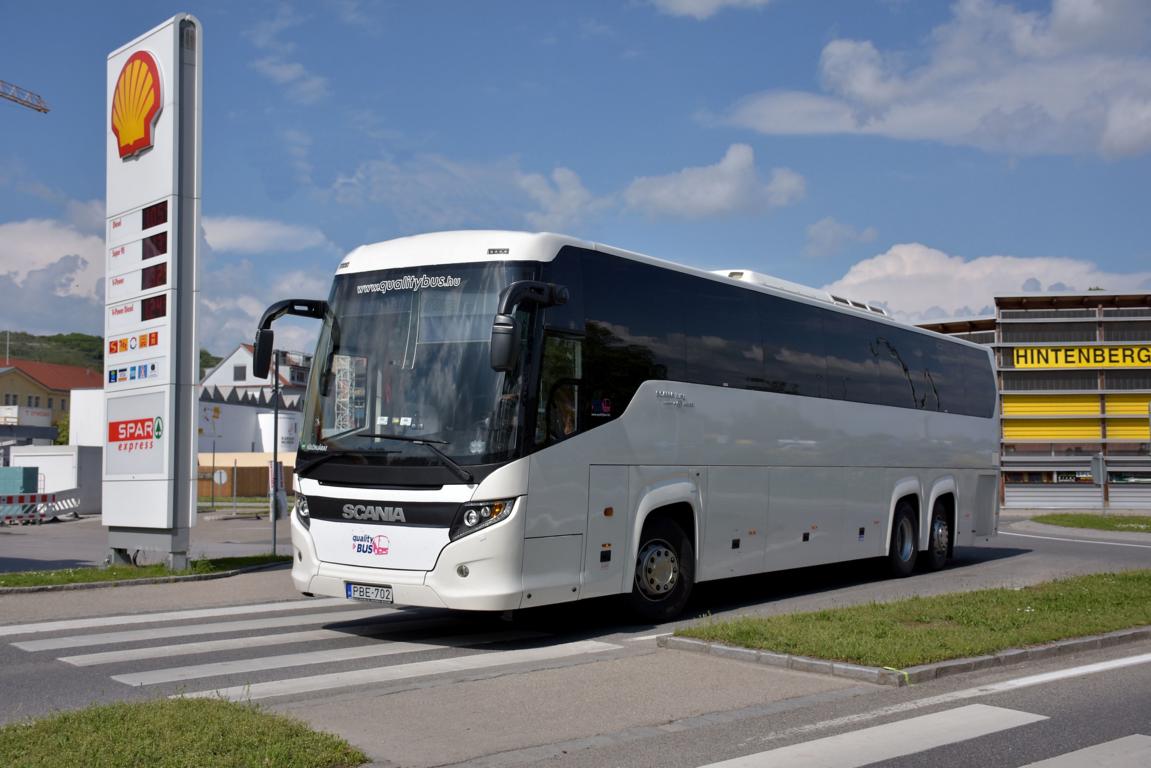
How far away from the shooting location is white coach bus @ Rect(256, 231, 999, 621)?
9820 mm

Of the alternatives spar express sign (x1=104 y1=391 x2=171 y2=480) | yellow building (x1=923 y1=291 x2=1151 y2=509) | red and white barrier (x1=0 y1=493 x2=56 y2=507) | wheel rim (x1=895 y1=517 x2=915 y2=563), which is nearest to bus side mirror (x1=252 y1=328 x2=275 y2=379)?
spar express sign (x1=104 y1=391 x2=171 y2=480)

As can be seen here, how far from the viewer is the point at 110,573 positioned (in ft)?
53.0

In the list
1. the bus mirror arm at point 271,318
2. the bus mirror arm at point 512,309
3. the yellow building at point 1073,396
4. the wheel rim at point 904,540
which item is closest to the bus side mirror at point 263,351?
the bus mirror arm at point 271,318

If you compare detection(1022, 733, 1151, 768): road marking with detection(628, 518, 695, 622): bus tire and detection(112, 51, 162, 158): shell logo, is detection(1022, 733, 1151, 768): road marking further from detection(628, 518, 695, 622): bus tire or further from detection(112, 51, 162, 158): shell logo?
detection(112, 51, 162, 158): shell logo

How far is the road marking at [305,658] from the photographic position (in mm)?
8578

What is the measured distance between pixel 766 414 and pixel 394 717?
758cm

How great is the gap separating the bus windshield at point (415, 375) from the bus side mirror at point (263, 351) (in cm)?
46

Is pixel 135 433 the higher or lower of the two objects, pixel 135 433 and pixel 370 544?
the higher

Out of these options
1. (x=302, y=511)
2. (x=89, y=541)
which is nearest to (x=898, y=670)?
(x=302, y=511)

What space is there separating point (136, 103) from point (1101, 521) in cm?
2716

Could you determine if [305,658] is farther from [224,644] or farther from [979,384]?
[979,384]

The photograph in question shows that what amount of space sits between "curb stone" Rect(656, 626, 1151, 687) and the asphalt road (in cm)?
11

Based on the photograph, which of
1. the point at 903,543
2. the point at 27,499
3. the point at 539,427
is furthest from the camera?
the point at 27,499

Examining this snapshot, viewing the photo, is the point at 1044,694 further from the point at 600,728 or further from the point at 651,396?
the point at 651,396
